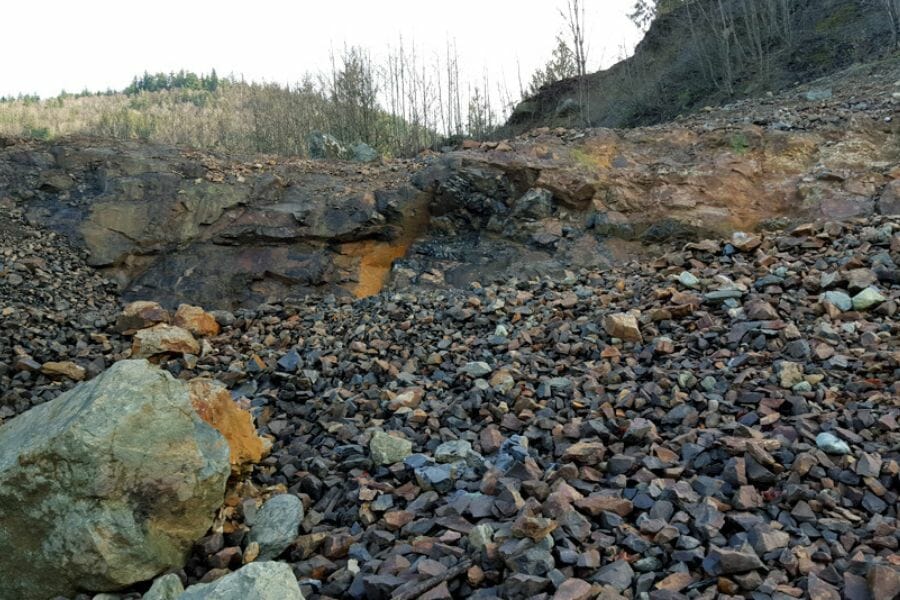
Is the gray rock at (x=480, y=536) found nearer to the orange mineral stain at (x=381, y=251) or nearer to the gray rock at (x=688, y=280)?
the gray rock at (x=688, y=280)

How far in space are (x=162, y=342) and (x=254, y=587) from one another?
3170 millimetres

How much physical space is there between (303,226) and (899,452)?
5.32 meters

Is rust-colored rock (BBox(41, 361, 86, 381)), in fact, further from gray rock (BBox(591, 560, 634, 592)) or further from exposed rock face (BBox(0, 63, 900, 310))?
gray rock (BBox(591, 560, 634, 592))

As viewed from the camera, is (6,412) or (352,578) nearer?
(352,578)

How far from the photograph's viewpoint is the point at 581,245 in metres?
5.96

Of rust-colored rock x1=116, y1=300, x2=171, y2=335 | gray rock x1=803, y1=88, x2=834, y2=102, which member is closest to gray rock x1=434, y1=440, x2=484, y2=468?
rust-colored rock x1=116, y1=300, x2=171, y2=335

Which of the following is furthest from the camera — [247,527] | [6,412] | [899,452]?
[6,412]

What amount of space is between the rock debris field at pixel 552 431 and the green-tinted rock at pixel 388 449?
0.01 meters

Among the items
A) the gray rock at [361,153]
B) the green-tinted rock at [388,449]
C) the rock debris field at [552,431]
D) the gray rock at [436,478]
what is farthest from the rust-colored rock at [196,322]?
the gray rock at [361,153]

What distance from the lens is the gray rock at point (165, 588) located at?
2068 mm

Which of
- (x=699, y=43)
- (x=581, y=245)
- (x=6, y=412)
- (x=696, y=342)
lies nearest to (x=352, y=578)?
(x=696, y=342)

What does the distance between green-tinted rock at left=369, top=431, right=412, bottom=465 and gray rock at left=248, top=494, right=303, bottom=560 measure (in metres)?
0.42

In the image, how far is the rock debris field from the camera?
197 cm

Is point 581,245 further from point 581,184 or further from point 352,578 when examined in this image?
point 352,578
